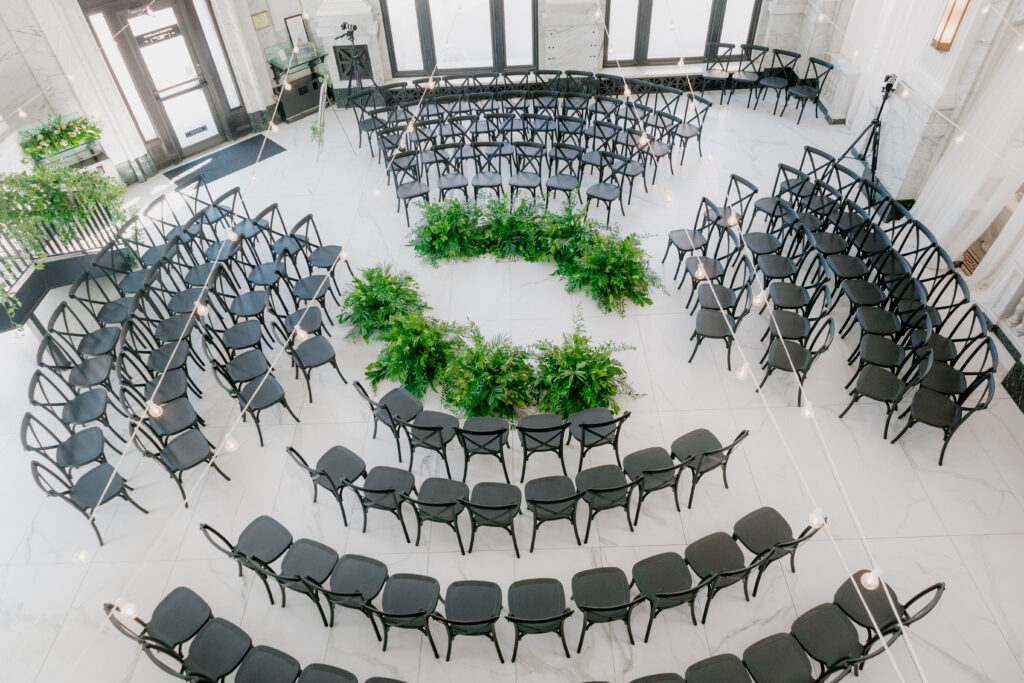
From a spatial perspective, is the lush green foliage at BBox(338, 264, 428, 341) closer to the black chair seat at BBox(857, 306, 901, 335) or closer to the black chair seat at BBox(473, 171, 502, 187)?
the black chair seat at BBox(473, 171, 502, 187)

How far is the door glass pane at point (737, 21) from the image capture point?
34.8 feet

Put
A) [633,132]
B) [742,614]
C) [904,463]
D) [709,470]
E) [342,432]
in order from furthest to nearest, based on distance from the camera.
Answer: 1. [633,132]
2. [342,432]
3. [904,463]
4. [709,470]
5. [742,614]

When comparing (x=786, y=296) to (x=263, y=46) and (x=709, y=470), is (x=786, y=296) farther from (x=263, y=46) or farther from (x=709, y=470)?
(x=263, y=46)

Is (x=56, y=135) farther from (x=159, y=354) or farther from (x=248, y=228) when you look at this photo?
(x=159, y=354)

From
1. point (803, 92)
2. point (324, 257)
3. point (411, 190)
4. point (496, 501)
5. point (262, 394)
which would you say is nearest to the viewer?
point (496, 501)

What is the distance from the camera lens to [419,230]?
782 centimetres

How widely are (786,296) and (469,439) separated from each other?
11.8 ft

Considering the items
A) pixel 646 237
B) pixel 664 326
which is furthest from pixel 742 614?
pixel 646 237

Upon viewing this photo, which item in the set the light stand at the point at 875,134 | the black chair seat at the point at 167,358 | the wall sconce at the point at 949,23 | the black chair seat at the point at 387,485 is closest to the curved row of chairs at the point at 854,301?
the light stand at the point at 875,134

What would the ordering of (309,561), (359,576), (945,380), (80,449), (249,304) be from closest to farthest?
(359,576), (309,561), (80,449), (945,380), (249,304)

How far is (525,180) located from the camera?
8.31 metres

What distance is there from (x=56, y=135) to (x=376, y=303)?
4.84 m

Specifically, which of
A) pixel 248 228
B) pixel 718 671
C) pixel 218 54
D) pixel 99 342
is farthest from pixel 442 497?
pixel 218 54

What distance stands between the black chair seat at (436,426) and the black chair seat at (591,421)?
1.00m
